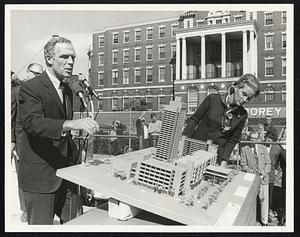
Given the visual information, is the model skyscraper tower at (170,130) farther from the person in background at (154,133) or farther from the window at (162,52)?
the window at (162,52)

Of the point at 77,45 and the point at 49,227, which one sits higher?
the point at 77,45

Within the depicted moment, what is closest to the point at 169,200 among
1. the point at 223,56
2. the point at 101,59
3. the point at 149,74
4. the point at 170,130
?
the point at 170,130

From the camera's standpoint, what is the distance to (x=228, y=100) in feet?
6.61

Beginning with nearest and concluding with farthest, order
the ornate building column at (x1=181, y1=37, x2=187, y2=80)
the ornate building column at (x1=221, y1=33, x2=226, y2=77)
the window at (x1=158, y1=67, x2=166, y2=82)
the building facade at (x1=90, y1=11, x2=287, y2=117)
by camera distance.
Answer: the ornate building column at (x1=221, y1=33, x2=226, y2=77)
the building facade at (x1=90, y1=11, x2=287, y2=117)
the ornate building column at (x1=181, y1=37, x2=187, y2=80)
the window at (x1=158, y1=67, x2=166, y2=82)

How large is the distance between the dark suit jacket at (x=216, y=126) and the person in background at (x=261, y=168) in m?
0.59

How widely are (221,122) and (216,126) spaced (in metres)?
0.05

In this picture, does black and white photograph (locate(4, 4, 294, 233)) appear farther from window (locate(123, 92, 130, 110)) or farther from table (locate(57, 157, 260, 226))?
window (locate(123, 92, 130, 110))

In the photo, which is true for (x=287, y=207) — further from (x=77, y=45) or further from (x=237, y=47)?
(x=237, y=47)

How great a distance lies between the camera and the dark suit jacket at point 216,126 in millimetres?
2002

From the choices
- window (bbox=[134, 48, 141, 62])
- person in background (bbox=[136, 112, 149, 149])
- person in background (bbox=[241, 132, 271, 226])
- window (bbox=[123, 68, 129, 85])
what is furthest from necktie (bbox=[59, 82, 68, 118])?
window (bbox=[134, 48, 141, 62])

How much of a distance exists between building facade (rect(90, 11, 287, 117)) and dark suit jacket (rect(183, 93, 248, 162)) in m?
10.2

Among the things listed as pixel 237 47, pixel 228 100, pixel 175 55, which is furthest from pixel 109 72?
pixel 228 100

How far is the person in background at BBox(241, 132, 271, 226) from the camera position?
242 centimetres

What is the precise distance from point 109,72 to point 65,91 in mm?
14631
